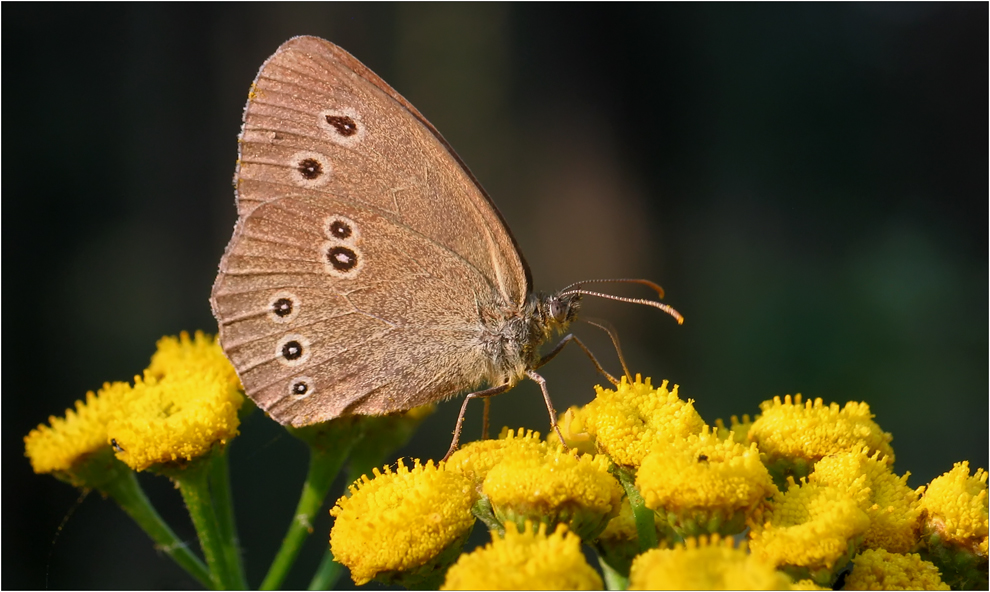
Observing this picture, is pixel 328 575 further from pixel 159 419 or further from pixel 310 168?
pixel 310 168

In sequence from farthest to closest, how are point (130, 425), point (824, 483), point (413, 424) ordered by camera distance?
point (413, 424)
point (130, 425)
point (824, 483)

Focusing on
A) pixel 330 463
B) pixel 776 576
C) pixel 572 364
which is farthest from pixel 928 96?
pixel 776 576

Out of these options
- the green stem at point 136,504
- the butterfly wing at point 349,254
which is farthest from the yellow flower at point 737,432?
the green stem at point 136,504

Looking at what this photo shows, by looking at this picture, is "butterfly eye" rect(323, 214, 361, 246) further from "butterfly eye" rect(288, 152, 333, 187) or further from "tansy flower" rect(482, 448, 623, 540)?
"tansy flower" rect(482, 448, 623, 540)

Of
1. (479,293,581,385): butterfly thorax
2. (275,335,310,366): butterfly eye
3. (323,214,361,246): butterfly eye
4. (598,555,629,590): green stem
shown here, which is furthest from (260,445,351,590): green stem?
(598,555,629,590): green stem

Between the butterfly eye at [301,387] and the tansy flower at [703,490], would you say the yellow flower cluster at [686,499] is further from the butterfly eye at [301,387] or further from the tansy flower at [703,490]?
the butterfly eye at [301,387]

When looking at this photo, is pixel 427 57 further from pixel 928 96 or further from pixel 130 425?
pixel 130 425
